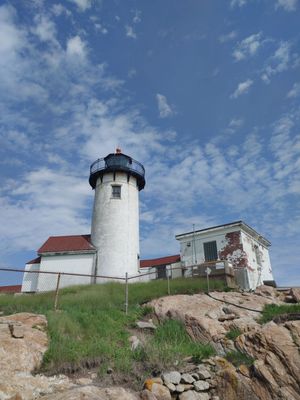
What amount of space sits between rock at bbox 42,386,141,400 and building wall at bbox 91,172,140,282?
617 inches

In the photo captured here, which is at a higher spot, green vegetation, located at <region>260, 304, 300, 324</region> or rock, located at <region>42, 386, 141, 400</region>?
green vegetation, located at <region>260, 304, 300, 324</region>

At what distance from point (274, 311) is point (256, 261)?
12.1m

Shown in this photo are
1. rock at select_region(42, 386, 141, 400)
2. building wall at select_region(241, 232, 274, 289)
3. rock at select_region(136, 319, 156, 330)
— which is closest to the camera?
rock at select_region(42, 386, 141, 400)

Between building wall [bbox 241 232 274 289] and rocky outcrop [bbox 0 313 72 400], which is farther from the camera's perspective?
building wall [bbox 241 232 274 289]

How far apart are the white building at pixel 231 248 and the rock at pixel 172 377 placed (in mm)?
14739

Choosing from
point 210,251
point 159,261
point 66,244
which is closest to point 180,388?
point 210,251

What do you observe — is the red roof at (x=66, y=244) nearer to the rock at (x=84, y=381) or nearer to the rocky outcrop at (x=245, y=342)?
the rocky outcrop at (x=245, y=342)

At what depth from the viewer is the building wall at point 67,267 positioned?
2198cm

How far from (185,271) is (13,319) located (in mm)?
14823

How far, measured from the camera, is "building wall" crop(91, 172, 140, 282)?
2262 centimetres

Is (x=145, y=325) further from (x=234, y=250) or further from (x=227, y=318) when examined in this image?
(x=234, y=250)

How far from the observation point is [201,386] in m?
7.33

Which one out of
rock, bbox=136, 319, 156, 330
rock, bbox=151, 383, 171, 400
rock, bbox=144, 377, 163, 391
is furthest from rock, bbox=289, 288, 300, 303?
rock, bbox=151, 383, 171, 400

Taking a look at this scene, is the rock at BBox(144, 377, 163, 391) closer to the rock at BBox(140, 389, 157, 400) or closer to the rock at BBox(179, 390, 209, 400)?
the rock at BBox(140, 389, 157, 400)
